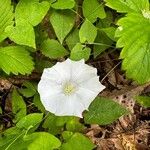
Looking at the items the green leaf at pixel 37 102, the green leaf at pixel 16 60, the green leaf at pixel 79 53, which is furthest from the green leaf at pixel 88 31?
the green leaf at pixel 37 102

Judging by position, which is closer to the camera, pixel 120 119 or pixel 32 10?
pixel 32 10

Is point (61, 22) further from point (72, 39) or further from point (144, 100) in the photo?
point (144, 100)

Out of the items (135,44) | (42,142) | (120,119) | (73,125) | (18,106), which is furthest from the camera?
(120,119)

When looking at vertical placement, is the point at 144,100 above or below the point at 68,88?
below

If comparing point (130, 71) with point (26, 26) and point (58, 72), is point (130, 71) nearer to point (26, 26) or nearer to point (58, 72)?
point (58, 72)

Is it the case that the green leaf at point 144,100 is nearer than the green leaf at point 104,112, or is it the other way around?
the green leaf at point 104,112

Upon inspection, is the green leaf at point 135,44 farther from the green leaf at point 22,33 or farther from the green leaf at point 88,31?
Answer: the green leaf at point 22,33

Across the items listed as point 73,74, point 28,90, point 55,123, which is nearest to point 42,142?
point 55,123

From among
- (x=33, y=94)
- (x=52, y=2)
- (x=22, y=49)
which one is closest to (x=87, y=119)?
(x=33, y=94)
